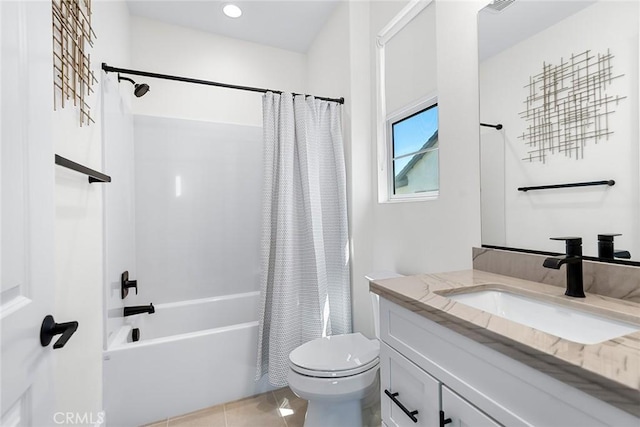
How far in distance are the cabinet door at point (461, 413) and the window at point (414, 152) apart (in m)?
1.14

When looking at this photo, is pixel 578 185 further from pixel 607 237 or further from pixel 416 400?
pixel 416 400

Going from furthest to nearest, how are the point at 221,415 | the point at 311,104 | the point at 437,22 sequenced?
the point at 311,104 < the point at 221,415 < the point at 437,22

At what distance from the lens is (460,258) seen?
137 cm

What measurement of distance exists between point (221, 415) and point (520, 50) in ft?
7.54

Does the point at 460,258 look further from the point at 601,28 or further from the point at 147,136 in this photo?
the point at 147,136

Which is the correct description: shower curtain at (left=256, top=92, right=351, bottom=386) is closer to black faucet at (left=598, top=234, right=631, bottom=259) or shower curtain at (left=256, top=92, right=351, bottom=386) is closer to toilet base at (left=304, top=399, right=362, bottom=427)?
toilet base at (left=304, top=399, right=362, bottom=427)

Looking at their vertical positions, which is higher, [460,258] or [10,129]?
[10,129]

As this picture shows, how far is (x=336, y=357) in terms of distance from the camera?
4.86ft

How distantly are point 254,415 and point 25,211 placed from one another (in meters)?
1.62

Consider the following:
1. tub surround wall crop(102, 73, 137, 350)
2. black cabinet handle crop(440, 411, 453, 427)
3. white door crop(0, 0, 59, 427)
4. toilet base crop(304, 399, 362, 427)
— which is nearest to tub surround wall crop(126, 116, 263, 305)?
tub surround wall crop(102, 73, 137, 350)

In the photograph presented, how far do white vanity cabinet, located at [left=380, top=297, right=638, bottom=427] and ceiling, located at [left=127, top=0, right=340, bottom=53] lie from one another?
89.2 inches

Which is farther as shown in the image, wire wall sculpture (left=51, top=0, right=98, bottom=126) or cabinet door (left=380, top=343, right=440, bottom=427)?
wire wall sculpture (left=51, top=0, right=98, bottom=126)

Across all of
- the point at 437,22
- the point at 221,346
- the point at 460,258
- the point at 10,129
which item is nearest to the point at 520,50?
the point at 437,22

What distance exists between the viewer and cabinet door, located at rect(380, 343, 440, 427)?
2.51ft
